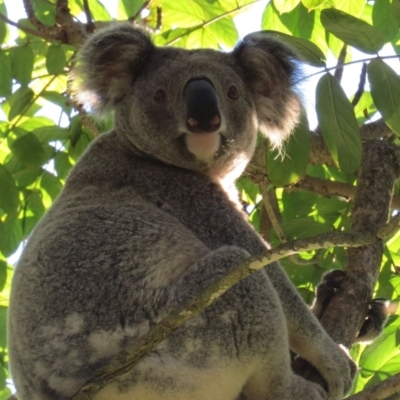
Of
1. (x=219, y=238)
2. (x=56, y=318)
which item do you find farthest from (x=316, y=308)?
(x=56, y=318)

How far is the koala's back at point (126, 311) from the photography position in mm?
3439

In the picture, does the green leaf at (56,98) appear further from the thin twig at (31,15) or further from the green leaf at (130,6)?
the green leaf at (130,6)

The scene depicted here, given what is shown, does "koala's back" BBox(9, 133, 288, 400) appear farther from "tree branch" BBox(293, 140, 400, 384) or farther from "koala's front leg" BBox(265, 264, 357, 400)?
"tree branch" BBox(293, 140, 400, 384)

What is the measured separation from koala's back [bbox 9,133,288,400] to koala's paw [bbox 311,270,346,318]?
575 millimetres

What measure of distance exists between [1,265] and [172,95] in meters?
1.52

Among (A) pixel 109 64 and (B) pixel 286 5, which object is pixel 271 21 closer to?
(B) pixel 286 5

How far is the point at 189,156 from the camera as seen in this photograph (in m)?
4.54

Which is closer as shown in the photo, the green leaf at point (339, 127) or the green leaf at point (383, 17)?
the green leaf at point (339, 127)

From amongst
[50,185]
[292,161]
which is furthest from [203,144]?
[50,185]

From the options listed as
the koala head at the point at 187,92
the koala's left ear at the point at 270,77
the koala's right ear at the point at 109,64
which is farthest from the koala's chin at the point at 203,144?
the koala's right ear at the point at 109,64

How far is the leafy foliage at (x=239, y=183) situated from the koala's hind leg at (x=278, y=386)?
71 centimetres

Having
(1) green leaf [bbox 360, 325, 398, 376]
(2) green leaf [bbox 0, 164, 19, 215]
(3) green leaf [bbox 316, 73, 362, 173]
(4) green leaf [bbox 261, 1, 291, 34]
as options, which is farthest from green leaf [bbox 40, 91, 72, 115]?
(1) green leaf [bbox 360, 325, 398, 376]

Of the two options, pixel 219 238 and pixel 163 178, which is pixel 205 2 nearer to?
pixel 163 178

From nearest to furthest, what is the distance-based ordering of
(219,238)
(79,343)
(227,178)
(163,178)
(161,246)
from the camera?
(79,343), (161,246), (219,238), (163,178), (227,178)
